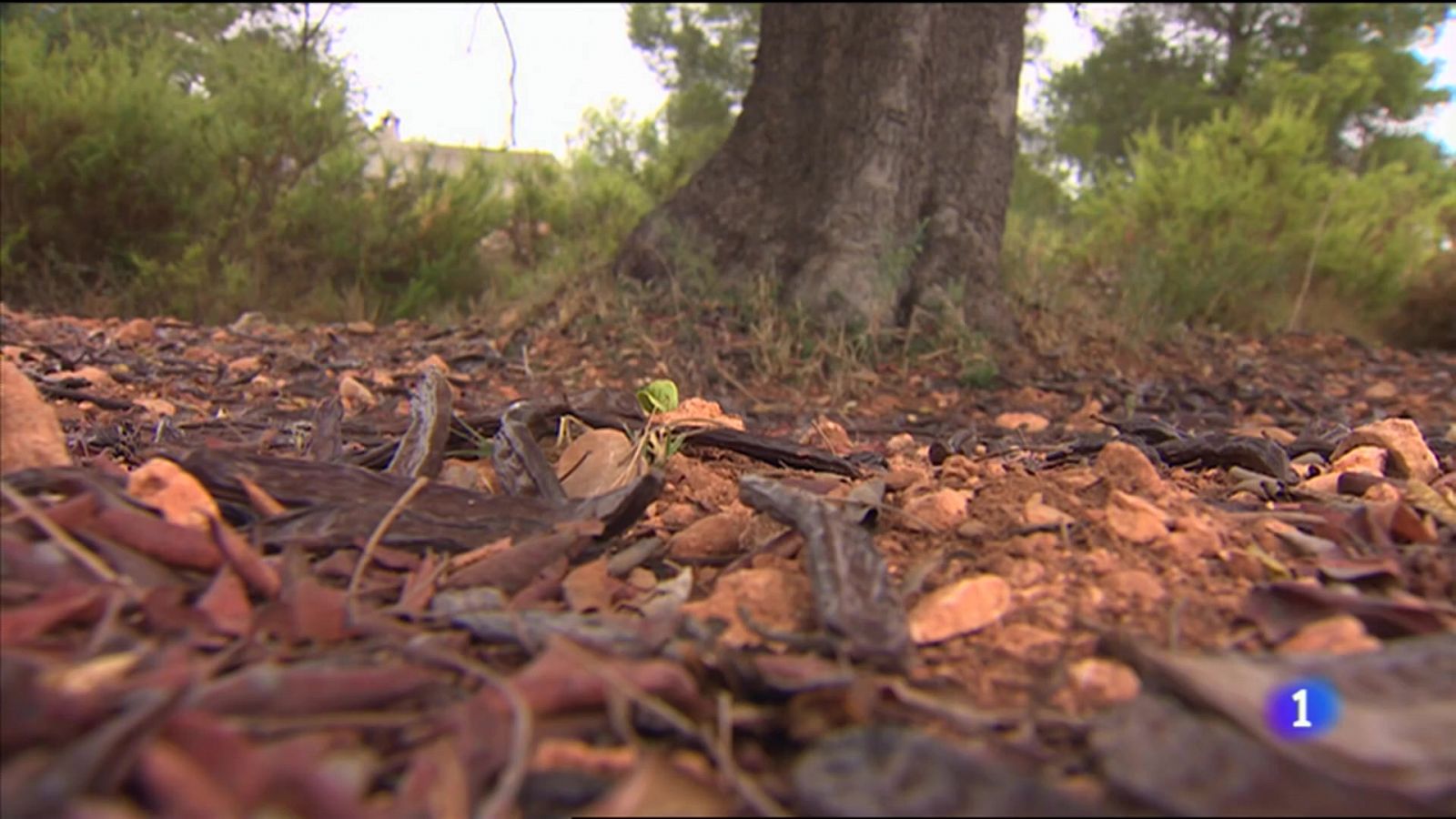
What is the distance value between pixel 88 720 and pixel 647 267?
4582 millimetres

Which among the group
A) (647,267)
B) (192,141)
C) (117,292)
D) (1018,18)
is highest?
(1018,18)

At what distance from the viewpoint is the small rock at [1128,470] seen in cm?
157

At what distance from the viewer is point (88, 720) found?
833mm

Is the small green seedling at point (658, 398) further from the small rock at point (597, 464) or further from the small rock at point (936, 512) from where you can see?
the small rock at point (936, 512)

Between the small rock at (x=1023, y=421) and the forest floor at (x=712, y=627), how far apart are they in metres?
1.56

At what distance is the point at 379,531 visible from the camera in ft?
4.52

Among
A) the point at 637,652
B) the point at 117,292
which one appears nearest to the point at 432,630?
the point at 637,652

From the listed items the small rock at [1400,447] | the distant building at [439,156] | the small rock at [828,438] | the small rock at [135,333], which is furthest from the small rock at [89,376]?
the distant building at [439,156]

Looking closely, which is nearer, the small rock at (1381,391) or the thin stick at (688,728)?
the thin stick at (688,728)

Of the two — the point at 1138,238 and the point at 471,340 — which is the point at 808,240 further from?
the point at 1138,238

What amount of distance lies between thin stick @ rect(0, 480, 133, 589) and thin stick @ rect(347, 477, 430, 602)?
236 mm

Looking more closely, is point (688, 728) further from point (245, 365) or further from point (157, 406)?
point (245, 365)

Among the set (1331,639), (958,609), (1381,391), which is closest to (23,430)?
(958,609)

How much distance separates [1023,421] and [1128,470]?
87.7 inches
